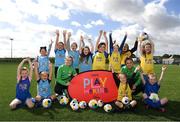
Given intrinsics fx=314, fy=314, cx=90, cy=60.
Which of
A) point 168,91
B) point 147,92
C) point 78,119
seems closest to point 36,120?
point 78,119

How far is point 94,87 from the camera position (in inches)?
394

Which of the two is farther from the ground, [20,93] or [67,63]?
[67,63]

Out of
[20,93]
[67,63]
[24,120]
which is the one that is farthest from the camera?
[67,63]

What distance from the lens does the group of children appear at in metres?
9.45

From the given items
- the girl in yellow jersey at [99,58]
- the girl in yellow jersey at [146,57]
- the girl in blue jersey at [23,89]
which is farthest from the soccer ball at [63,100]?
the girl in yellow jersey at [146,57]

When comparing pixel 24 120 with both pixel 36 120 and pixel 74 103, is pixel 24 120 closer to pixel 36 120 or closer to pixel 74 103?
pixel 36 120

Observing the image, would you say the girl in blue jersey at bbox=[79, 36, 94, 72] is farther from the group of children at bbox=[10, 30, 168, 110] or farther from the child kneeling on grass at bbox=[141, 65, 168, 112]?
the child kneeling on grass at bbox=[141, 65, 168, 112]

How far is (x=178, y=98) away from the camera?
10.9 metres

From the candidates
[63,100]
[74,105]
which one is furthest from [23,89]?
[74,105]

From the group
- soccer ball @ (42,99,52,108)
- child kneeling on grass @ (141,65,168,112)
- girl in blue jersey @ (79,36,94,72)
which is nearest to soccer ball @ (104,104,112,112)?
child kneeling on grass @ (141,65,168,112)

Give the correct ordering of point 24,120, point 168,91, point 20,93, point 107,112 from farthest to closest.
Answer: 1. point 168,91
2. point 20,93
3. point 107,112
4. point 24,120

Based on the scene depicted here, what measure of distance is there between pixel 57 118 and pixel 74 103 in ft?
3.43

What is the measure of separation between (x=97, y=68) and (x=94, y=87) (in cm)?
129

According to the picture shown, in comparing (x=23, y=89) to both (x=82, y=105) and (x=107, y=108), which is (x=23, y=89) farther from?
(x=107, y=108)
